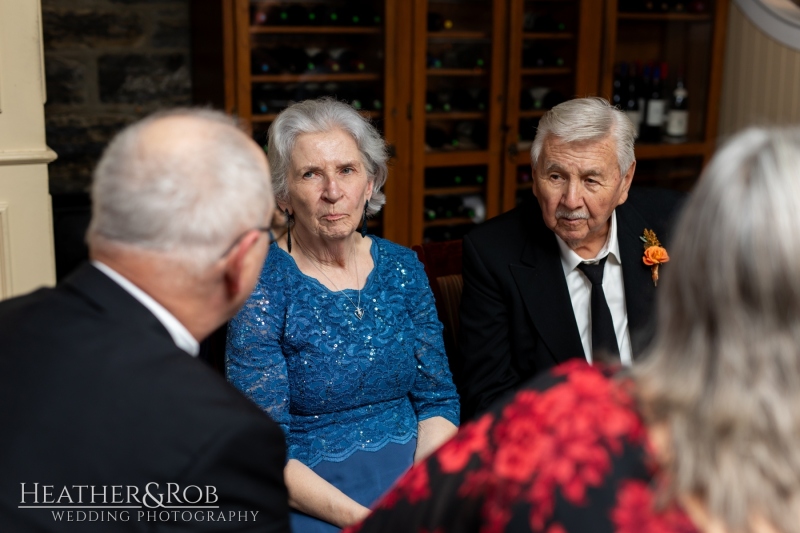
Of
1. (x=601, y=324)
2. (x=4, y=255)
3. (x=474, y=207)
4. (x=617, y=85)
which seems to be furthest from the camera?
(x=617, y=85)

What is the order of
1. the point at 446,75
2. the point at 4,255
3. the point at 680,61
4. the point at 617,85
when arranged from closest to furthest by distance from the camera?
the point at 4,255 < the point at 446,75 < the point at 617,85 < the point at 680,61

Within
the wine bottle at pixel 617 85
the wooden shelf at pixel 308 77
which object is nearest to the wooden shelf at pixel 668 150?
the wine bottle at pixel 617 85

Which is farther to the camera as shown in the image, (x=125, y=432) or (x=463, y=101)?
(x=463, y=101)

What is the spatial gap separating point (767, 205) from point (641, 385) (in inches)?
8.7

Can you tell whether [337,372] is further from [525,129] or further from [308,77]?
[525,129]

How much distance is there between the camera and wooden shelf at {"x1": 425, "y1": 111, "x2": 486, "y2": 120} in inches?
159

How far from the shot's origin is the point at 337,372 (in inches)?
76.7

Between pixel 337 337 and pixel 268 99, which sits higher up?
pixel 268 99

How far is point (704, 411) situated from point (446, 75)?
3.49 m

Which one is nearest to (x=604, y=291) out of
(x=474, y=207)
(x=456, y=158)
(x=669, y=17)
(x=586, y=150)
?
(x=586, y=150)

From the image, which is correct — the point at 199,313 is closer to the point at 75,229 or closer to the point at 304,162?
the point at 304,162

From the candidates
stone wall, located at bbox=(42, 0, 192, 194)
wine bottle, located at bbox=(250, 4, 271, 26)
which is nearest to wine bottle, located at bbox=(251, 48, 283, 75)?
wine bottle, located at bbox=(250, 4, 271, 26)

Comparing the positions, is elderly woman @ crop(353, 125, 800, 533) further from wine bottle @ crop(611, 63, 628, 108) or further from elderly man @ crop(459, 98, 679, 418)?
wine bottle @ crop(611, 63, 628, 108)

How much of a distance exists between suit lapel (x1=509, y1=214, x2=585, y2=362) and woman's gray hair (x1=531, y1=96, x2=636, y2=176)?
0.82ft
